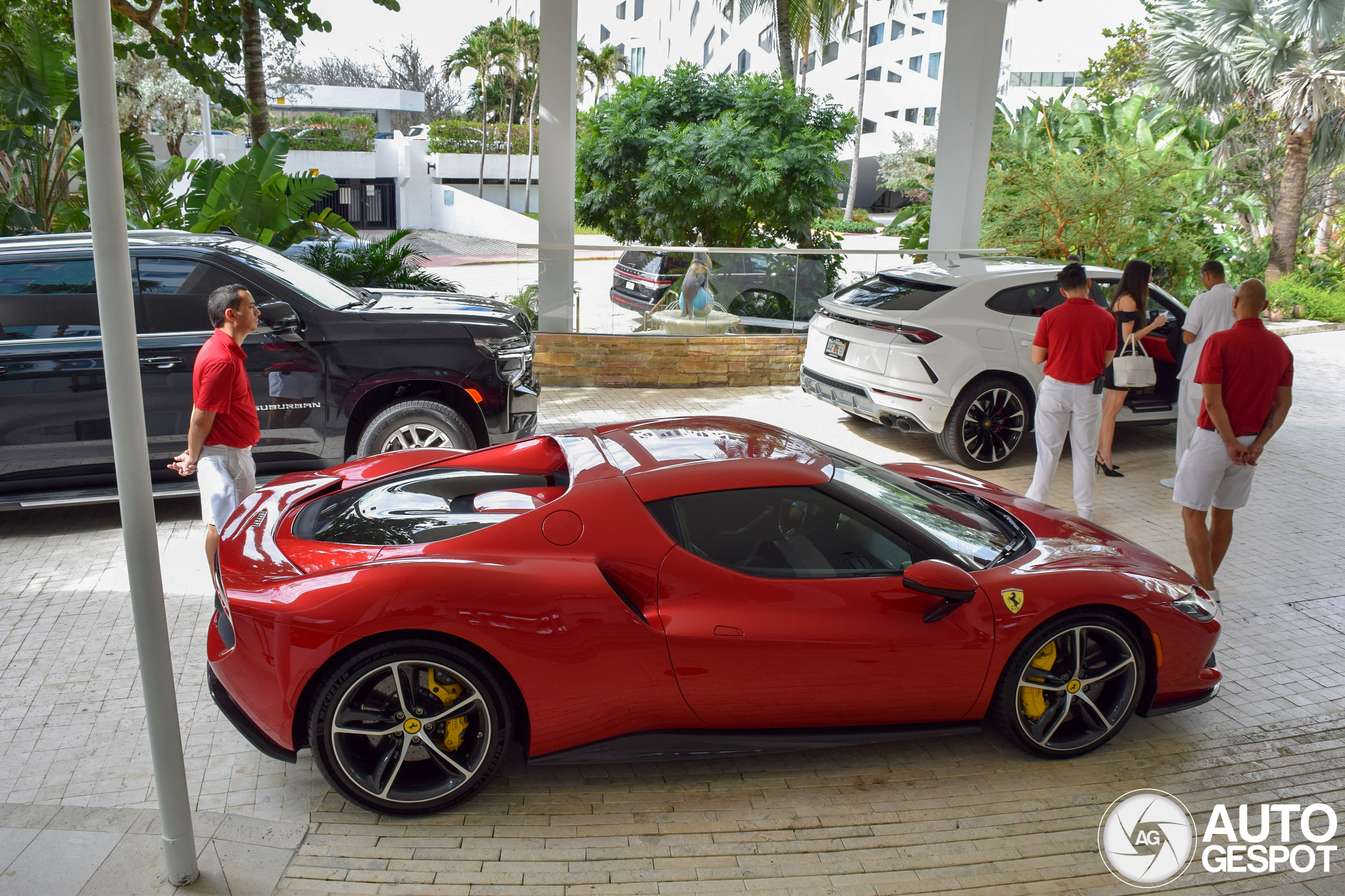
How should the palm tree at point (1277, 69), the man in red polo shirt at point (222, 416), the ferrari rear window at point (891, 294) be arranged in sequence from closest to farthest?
the man in red polo shirt at point (222, 416), the ferrari rear window at point (891, 294), the palm tree at point (1277, 69)

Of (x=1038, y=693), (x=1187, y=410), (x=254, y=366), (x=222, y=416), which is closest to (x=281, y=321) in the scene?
(x=254, y=366)

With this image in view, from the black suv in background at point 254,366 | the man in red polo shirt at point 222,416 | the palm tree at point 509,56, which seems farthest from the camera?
the palm tree at point 509,56

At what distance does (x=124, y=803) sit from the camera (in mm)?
3807

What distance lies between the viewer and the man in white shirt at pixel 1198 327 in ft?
25.6

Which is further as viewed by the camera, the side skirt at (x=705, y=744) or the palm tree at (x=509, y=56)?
the palm tree at (x=509, y=56)

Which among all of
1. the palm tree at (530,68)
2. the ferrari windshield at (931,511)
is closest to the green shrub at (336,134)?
the palm tree at (530,68)

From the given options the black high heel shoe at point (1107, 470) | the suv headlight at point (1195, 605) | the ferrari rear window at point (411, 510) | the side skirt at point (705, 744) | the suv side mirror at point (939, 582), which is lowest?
the black high heel shoe at point (1107, 470)

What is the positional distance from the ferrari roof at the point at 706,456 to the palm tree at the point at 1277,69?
22834 mm

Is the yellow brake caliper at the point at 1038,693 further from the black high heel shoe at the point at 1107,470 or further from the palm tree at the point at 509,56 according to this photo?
the palm tree at the point at 509,56


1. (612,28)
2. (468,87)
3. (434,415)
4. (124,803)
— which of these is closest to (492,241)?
(468,87)

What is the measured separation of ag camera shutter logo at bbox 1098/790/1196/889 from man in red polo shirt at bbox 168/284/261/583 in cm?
432

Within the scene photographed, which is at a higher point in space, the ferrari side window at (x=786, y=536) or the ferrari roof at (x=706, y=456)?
the ferrari roof at (x=706, y=456)

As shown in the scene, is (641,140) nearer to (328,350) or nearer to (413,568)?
(328,350)

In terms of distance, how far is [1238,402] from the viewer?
5656 millimetres
